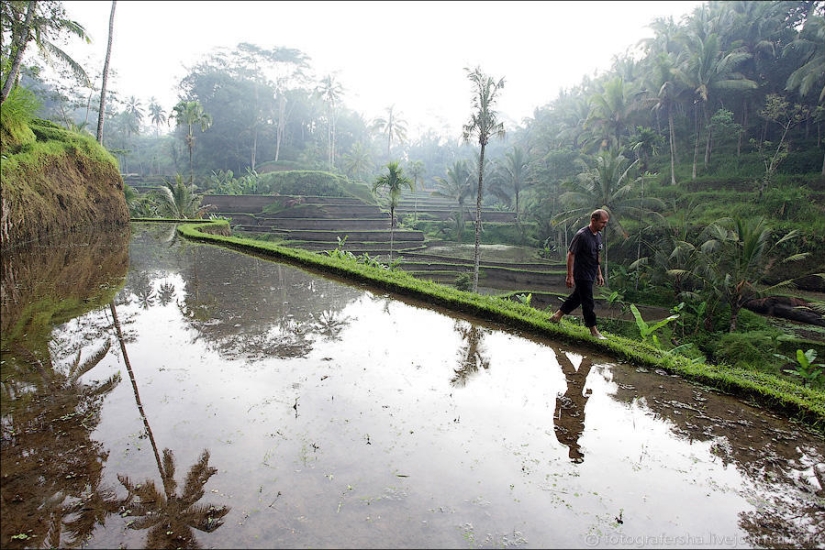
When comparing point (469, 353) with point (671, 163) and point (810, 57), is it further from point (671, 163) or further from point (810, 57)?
point (810, 57)

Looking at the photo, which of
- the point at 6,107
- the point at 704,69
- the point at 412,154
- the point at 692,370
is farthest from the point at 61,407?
the point at 412,154

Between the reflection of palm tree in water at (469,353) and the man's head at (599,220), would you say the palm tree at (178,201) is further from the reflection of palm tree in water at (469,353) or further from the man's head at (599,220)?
the man's head at (599,220)

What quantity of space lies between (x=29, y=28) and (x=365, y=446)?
46.7 ft

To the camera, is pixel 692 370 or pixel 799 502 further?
pixel 692 370

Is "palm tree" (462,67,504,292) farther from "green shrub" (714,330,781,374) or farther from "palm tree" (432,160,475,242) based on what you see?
"palm tree" (432,160,475,242)

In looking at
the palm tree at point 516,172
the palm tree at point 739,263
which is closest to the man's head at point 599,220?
the palm tree at point 739,263

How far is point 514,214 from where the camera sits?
35.2m

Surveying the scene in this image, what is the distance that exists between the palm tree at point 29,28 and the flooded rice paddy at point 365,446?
32.1ft

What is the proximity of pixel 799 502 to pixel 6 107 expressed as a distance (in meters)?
12.3

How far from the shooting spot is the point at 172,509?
208 cm

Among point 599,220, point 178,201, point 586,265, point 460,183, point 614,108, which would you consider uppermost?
point 614,108

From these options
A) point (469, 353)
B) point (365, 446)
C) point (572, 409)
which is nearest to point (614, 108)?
point (469, 353)

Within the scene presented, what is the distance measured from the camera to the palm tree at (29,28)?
10609 mm

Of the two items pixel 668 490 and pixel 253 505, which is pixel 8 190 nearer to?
pixel 253 505
